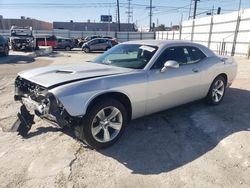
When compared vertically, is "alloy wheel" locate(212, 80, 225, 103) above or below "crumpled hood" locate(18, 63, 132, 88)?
below

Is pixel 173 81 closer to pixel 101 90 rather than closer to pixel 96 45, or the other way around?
pixel 101 90

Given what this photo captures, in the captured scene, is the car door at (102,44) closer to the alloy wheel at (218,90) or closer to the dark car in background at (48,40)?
the dark car in background at (48,40)

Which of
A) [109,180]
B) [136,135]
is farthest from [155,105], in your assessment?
[109,180]

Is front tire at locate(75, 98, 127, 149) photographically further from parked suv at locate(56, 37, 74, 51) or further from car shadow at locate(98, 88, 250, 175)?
parked suv at locate(56, 37, 74, 51)

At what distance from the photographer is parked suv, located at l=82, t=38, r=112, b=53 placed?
26.0 metres

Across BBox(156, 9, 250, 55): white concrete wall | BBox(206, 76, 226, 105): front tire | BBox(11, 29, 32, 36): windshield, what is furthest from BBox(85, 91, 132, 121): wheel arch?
BBox(11, 29, 32, 36): windshield

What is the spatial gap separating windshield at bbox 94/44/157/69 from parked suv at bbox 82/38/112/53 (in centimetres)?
2162

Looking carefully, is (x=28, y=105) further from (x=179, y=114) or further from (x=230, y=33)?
(x=230, y=33)

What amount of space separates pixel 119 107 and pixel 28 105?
1.38m

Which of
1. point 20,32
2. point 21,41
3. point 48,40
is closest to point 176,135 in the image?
point 21,41

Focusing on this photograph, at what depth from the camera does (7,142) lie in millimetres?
3824

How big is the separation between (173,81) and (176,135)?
0.95 meters

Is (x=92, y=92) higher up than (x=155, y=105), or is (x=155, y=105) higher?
(x=92, y=92)

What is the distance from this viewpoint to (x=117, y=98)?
3.69 meters
